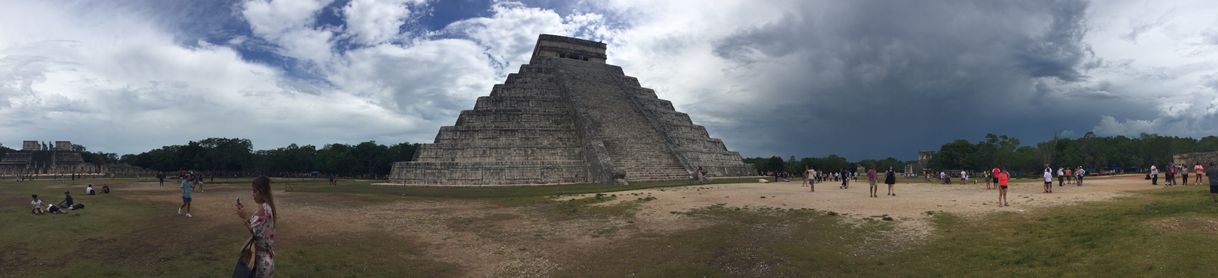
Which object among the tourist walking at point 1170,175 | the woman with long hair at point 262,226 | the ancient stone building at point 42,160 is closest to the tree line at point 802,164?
the tourist walking at point 1170,175

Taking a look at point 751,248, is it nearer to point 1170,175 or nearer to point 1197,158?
point 1170,175

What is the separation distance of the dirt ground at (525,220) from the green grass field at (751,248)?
1.00ft

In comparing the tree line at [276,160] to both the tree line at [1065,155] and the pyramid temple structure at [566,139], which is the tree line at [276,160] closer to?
the pyramid temple structure at [566,139]

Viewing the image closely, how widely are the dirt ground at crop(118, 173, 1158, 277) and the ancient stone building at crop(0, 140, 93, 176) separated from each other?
91.6 metres

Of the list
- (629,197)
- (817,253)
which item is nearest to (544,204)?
(629,197)

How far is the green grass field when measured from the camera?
9828mm

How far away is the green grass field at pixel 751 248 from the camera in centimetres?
983

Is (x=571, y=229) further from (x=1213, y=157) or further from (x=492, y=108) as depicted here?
(x=1213, y=157)

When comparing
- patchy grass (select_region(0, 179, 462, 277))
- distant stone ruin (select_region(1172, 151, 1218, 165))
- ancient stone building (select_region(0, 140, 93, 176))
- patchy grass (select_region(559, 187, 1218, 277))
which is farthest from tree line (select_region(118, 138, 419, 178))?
distant stone ruin (select_region(1172, 151, 1218, 165))

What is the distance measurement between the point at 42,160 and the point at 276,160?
39.5 meters

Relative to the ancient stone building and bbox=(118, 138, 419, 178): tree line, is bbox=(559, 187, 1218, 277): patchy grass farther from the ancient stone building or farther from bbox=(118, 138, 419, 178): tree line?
the ancient stone building

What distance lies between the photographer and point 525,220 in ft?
58.2

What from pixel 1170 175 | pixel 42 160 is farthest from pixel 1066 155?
pixel 42 160

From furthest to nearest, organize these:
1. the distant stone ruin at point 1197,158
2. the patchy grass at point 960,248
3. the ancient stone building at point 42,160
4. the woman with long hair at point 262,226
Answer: the ancient stone building at point 42,160 → the distant stone ruin at point 1197,158 → the patchy grass at point 960,248 → the woman with long hair at point 262,226
